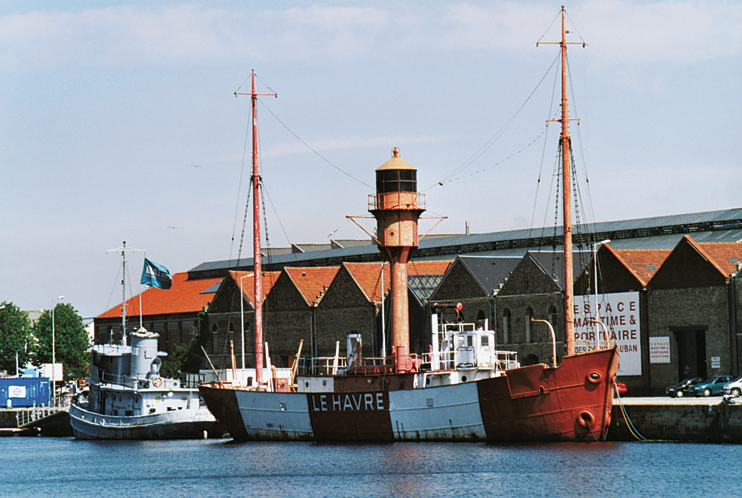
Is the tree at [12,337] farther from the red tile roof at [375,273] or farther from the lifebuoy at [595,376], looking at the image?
the lifebuoy at [595,376]

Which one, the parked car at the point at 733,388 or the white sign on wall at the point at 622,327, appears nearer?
the parked car at the point at 733,388

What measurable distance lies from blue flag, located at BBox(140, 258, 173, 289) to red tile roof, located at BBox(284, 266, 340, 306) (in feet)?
66.9

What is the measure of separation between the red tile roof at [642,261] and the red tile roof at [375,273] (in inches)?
740

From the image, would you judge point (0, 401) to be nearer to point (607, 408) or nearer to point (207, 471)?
point (207, 471)

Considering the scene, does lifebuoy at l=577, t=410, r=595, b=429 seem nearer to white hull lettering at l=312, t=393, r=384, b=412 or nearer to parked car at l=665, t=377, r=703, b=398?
white hull lettering at l=312, t=393, r=384, b=412

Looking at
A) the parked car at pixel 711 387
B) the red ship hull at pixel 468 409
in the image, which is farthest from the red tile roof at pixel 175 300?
the parked car at pixel 711 387

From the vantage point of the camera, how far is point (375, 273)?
88500mm

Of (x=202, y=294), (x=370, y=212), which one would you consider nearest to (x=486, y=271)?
(x=370, y=212)

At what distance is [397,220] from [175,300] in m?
68.9

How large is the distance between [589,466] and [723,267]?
27641 mm

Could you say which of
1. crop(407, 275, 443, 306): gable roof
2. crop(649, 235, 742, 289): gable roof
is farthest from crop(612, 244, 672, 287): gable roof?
crop(407, 275, 443, 306): gable roof

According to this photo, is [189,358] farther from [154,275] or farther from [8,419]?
[154,275]

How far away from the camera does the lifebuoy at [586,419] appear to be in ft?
153

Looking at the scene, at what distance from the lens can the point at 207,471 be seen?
4566cm
